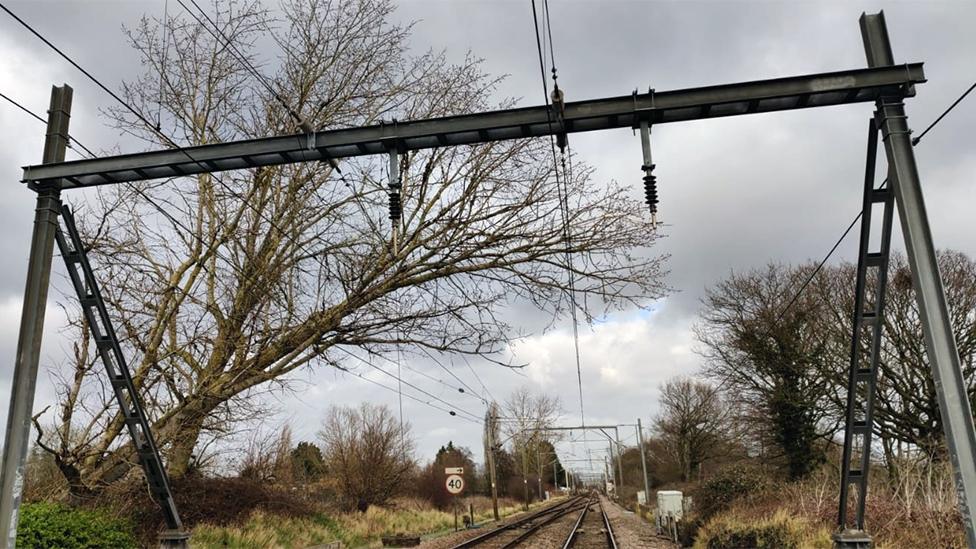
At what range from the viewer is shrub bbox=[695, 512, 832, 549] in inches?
569

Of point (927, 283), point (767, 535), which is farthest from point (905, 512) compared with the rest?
point (927, 283)

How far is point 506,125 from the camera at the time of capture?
337 inches

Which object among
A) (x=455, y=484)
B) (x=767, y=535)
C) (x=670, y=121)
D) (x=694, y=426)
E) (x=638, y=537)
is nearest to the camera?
(x=670, y=121)

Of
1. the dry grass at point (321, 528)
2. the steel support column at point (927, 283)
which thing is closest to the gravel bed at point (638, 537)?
the dry grass at point (321, 528)

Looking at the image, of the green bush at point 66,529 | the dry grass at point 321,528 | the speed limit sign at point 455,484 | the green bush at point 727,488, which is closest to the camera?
the green bush at point 66,529

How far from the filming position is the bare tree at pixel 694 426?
162 feet

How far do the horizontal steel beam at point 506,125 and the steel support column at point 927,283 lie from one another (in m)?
0.48

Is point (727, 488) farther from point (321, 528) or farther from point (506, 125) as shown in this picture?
point (506, 125)

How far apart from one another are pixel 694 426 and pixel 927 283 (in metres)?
47.3

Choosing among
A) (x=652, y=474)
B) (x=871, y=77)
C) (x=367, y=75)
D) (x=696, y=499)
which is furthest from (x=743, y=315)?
(x=652, y=474)

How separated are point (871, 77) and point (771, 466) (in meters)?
26.0

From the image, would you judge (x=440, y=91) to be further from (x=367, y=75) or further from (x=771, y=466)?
(x=771, y=466)

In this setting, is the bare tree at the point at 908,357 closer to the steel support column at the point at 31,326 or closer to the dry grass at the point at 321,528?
the dry grass at the point at 321,528

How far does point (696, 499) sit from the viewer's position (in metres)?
25.1
